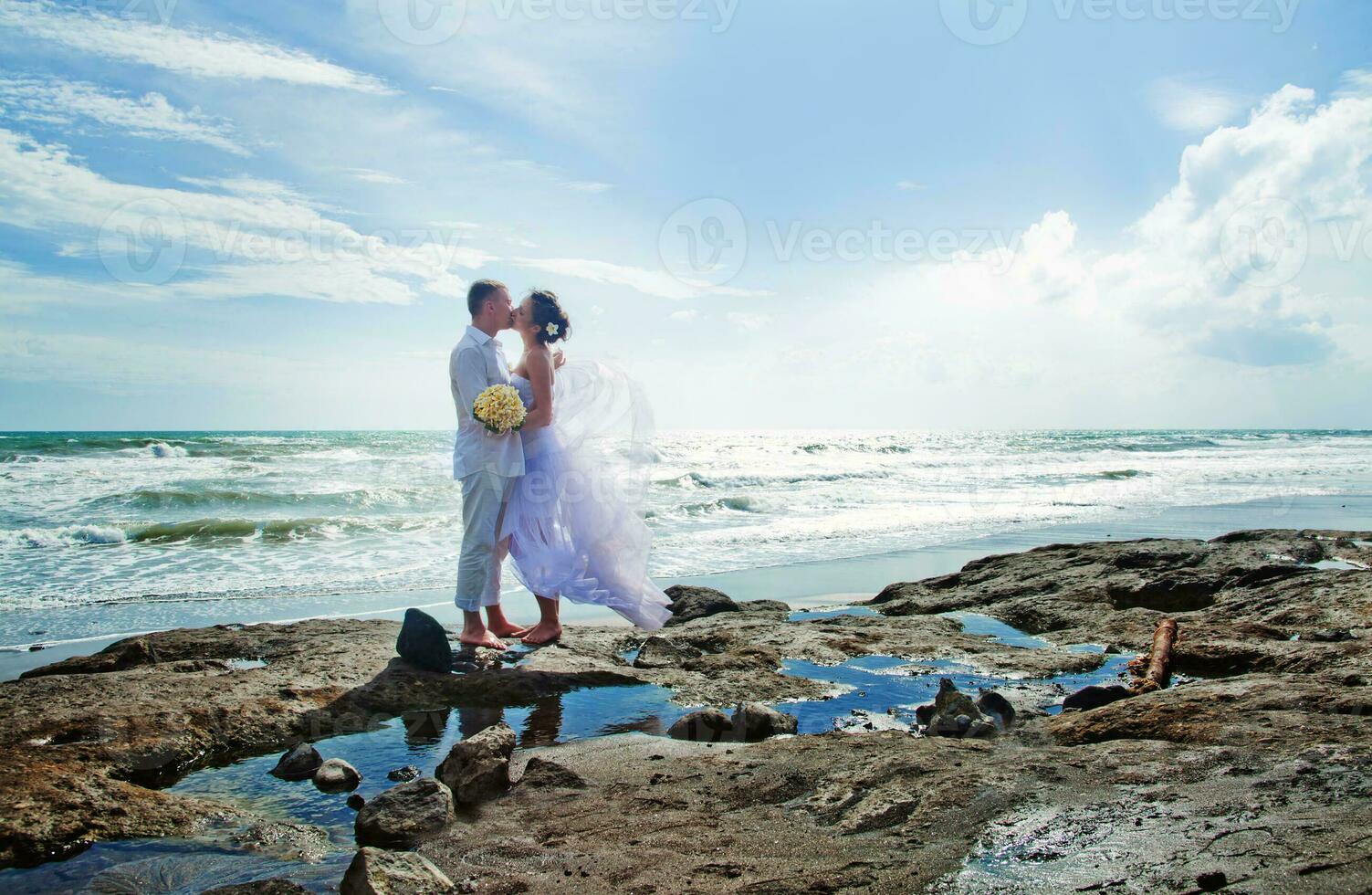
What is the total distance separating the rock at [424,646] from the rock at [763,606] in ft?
11.1

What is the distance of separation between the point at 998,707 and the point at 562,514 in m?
3.34

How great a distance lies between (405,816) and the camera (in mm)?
2986

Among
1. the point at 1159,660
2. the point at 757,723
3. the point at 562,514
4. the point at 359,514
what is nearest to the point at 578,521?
the point at 562,514

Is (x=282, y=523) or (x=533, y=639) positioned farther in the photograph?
(x=282, y=523)

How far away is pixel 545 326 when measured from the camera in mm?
6008

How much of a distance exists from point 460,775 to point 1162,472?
32178 millimetres

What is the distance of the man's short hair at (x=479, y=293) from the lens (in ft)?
19.0

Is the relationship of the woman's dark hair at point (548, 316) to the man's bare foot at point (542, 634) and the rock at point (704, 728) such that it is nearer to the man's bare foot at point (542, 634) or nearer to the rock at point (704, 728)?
the man's bare foot at point (542, 634)

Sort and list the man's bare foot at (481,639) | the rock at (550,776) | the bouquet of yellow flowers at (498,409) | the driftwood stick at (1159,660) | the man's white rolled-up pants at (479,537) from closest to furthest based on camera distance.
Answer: the rock at (550,776) < the driftwood stick at (1159,660) < the bouquet of yellow flowers at (498,409) < the man's bare foot at (481,639) < the man's white rolled-up pants at (479,537)

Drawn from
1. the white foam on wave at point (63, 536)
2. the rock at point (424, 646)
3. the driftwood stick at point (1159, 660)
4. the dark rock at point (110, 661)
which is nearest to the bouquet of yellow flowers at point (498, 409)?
the rock at point (424, 646)

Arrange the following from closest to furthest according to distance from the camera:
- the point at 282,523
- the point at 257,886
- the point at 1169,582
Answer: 1. the point at 257,886
2. the point at 1169,582
3. the point at 282,523

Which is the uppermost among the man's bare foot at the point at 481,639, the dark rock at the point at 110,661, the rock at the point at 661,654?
the man's bare foot at the point at 481,639

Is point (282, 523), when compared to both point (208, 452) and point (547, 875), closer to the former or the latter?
point (547, 875)

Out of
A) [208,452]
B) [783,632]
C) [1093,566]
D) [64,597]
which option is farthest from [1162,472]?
[208,452]
